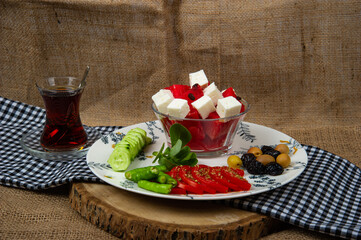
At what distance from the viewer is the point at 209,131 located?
7.45 feet

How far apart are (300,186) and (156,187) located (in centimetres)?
67

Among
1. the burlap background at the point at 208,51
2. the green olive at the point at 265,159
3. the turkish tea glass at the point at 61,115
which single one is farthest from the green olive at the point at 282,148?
the turkish tea glass at the point at 61,115

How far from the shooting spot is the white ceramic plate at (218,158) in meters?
1.93

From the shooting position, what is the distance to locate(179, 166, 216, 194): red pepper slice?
6.29ft

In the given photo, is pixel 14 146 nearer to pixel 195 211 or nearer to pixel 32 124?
pixel 32 124

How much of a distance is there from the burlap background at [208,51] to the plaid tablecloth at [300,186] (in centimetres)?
79

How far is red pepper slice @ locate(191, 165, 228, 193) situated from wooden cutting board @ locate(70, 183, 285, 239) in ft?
0.32

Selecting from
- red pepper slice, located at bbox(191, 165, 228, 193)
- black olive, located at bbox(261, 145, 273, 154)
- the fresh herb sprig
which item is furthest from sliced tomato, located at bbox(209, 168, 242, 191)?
black olive, located at bbox(261, 145, 273, 154)

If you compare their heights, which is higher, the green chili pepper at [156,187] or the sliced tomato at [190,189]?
the green chili pepper at [156,187]

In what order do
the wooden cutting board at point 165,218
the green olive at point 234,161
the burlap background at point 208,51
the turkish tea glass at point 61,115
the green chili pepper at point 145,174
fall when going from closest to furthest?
1. the wooden cutting board at point 165,218
2. the green chili pepper at point 145,174
3. the green olive at point 234,161
4. the turkish tea glass at point 61,115
5. the burlap background at point 208,51

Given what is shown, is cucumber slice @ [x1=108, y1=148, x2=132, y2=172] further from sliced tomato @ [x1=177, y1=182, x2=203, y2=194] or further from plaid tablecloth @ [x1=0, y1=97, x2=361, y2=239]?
sliced tomato @ [x1=177, y1=182, x2=203, y2=194]

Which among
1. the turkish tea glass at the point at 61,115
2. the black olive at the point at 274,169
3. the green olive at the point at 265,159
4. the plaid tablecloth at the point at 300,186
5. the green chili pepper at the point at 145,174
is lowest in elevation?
the plaid tablecloth at the point at 300,186

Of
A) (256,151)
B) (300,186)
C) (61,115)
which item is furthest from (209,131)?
(61,115)

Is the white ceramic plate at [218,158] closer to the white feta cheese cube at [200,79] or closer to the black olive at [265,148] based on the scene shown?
the black olive at [265,148]
